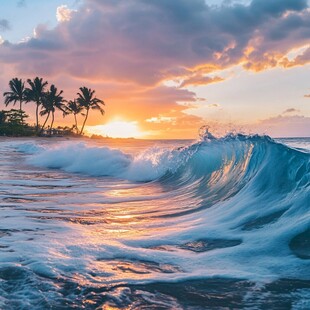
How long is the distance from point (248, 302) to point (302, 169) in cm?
481

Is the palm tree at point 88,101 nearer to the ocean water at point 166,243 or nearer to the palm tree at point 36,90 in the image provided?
the palm tree at point 36,90

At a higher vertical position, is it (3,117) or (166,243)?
(3,117)

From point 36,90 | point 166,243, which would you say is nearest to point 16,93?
point 36,90

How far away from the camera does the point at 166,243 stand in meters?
4.21

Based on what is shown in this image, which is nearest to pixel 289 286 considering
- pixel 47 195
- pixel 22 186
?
pixel 47 195

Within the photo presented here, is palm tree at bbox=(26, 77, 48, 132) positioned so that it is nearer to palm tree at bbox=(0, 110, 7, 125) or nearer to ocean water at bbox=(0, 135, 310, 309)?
palm tree at bbox=(0, 110, 7, 125)

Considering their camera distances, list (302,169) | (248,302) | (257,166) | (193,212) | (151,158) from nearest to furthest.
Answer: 1. (248,302)
2. (193,212)
3. (302,169)
4. (257,166)
5. (151,158)

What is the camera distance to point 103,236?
4422 mm

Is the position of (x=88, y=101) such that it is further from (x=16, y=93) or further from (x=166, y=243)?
(x=166, y=243)

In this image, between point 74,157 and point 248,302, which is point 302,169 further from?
point 74,157

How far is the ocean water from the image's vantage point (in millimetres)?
2732

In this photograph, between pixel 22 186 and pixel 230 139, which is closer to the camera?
pixel 22 186

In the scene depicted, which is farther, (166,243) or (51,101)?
(51,101)

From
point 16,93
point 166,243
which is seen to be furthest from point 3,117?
point 166,243
